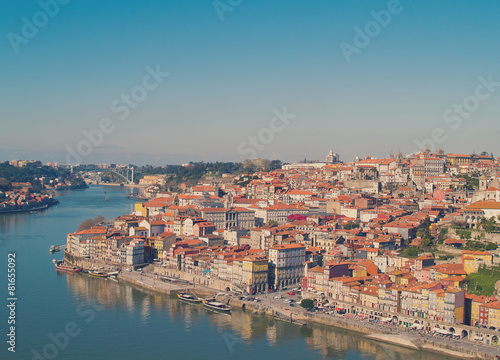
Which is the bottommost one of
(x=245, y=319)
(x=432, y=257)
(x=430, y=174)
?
(x=245, y=319)

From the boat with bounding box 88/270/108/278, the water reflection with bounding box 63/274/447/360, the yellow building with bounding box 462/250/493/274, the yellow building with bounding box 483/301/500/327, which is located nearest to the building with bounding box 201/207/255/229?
the boat with bounding box 88/270/108/278

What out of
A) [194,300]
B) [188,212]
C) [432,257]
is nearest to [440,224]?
[432,257]

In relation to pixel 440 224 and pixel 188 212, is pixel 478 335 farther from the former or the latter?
pixel 188 212

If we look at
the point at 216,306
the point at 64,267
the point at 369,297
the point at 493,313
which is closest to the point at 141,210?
the point at 64,267

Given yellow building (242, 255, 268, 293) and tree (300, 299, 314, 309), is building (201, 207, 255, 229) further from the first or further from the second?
tree (300, 299, 314, 309)

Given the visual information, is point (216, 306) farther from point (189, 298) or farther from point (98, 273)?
point (98, 273)

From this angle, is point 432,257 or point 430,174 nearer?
point 432,257
